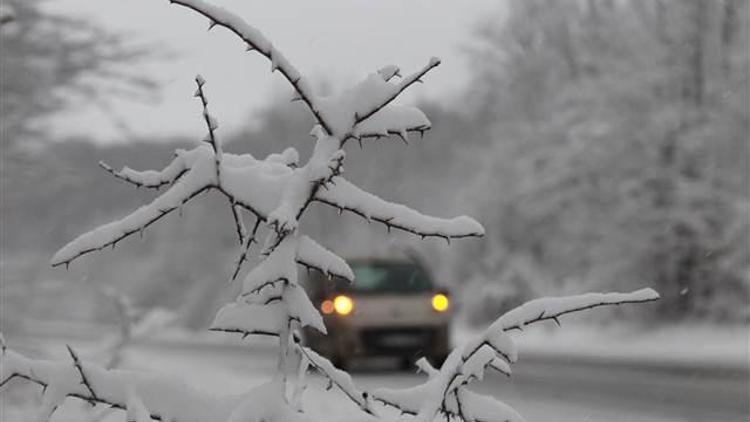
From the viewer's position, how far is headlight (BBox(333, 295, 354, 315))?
650 inches

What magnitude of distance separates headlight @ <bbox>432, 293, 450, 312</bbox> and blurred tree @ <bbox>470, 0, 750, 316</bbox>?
20.7 feet

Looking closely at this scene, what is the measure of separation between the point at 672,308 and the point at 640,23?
6.78m

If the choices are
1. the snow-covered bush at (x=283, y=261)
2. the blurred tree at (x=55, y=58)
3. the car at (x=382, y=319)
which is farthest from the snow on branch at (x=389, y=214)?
the car at (x=382, y=319)

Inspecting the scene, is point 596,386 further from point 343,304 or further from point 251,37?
point 251,37

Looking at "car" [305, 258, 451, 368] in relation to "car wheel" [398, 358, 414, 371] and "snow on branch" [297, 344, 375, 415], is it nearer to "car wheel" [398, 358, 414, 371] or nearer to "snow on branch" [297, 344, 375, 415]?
"car wheel" [398, 358, 414, 371]

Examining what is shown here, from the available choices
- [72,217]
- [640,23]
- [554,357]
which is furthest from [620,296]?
[640,23]

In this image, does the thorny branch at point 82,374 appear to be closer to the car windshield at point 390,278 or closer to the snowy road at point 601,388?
the snowy road at point 601,388

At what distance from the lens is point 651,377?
52.0 ft

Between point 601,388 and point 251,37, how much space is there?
12749 millimetres

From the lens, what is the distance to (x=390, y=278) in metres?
17.3

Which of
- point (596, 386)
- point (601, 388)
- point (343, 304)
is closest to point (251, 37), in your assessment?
point (601, 388)

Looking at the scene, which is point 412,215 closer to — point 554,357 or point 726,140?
point 554,357

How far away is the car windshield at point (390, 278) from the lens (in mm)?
17047

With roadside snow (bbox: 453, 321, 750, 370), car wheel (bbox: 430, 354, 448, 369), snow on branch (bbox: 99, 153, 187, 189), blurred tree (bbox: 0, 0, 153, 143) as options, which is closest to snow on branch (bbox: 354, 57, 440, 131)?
snow on branch (bbox: 99, 153, 187, 189)
